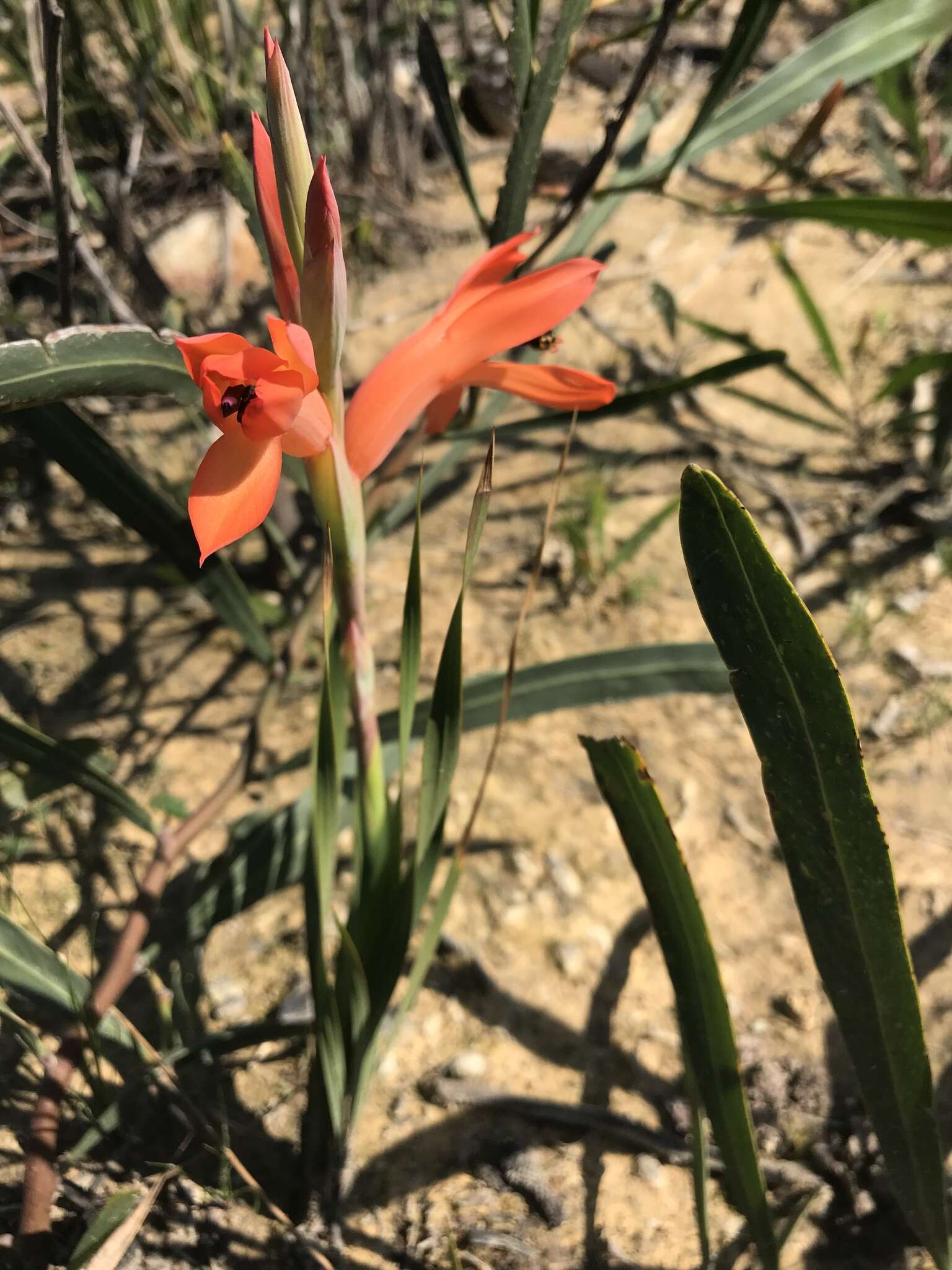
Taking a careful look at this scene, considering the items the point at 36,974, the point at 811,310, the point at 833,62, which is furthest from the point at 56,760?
the point at 811,310

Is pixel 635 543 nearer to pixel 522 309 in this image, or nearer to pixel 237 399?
pixel 522 309

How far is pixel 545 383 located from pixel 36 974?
56 centimetres

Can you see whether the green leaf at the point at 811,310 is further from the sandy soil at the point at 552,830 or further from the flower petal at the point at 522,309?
the flower petal at the point at 522,309

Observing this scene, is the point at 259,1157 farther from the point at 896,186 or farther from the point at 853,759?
the point at 896,186

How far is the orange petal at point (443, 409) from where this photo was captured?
1.83ft

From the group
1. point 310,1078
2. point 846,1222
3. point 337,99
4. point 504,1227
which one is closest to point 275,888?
point 310,1078

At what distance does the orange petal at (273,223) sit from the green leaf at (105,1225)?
59 centimetres

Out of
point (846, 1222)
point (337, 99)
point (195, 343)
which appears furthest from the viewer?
point (337, 99)

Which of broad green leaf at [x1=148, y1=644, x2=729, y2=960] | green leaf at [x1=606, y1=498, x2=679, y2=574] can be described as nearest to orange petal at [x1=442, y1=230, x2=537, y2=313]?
broad green leaf at [x1=148, y1=644, x2=729, y2=960]

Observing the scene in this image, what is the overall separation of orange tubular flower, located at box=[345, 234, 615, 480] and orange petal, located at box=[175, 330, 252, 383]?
93 millimetres

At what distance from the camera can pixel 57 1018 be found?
670mm

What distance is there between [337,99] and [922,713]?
1706 millimetres

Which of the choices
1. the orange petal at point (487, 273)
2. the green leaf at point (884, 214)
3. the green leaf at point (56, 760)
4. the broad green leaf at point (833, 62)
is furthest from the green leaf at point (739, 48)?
the green leaf at point (56, 760)

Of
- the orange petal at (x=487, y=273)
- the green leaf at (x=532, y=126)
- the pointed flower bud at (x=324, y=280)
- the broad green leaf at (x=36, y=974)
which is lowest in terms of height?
the broad green leaf at (x=36, y=974)
